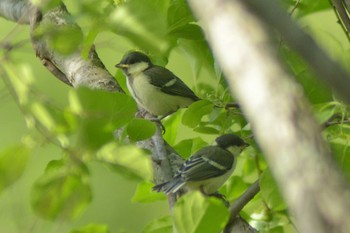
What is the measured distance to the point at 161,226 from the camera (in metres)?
1.24

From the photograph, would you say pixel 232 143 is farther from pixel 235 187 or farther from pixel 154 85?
pixel 154 85

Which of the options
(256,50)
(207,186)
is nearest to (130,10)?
(256,50)

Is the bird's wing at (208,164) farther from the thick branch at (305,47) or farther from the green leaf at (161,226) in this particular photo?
the thick branch at (305,47)

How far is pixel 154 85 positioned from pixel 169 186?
3.25 ft

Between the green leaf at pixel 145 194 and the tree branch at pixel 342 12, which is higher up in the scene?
the tree branch at pixel 342 12

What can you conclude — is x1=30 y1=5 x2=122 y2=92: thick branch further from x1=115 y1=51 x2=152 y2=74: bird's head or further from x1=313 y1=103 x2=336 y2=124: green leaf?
x1=115 y1=51 x2=152 y2=74: bird's head

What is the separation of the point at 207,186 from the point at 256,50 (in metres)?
1.33

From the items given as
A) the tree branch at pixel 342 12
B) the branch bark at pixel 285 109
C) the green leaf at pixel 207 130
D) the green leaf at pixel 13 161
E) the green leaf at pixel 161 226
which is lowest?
the green leaf at pixel 161 226

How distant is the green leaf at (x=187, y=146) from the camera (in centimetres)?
151

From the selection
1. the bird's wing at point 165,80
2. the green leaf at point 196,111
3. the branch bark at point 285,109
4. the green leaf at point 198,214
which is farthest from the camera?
the bird's wing at point 165,80

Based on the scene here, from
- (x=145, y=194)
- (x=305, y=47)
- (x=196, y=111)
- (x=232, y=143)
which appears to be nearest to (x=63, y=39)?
(x=305, y=47)

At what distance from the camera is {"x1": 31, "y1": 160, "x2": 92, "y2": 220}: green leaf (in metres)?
0.72

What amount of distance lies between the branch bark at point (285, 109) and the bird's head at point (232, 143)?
112cm

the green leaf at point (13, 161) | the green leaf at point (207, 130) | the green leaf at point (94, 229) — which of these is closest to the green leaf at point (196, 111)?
the green leaf at point (207, 130)
